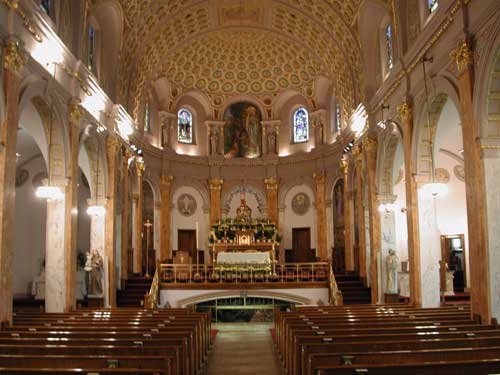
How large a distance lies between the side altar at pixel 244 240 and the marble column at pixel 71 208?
26.6ft

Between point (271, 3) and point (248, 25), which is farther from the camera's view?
point (248, 25)

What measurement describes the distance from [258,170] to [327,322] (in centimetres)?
2180

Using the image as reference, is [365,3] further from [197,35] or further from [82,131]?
[82,131]

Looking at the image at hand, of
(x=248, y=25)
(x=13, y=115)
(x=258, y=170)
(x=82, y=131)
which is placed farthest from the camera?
(x=258, y=170)

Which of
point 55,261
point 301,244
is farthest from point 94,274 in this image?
point 301,244

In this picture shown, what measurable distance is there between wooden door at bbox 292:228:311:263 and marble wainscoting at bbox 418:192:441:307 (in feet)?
46.9

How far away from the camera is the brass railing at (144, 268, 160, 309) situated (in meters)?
20.4

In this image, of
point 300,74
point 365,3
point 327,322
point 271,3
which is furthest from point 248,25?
point 327,322

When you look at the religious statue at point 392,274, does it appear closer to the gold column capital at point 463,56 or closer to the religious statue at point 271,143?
the gold column capital at point 463,56

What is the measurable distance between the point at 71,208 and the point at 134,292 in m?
6.79

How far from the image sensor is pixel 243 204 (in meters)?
30.3

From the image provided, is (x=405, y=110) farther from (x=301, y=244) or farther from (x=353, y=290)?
(x=301, y=244)

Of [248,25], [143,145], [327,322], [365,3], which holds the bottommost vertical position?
[327,322]

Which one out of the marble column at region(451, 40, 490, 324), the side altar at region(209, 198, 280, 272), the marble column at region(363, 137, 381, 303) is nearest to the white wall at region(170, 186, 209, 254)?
the side altar at region(209, 198, 280, 272)
